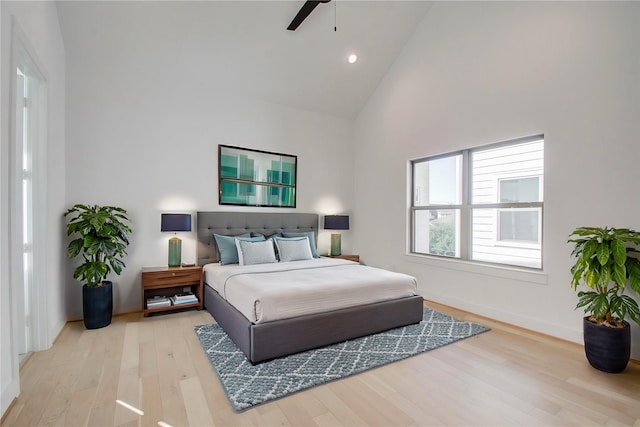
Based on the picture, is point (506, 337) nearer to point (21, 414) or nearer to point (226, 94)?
point (21, 414)

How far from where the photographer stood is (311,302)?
2729 millimetres

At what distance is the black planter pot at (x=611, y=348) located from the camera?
2.33 m

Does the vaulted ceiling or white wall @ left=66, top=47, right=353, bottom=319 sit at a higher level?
the vaulted ceiling

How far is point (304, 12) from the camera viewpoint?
333 centimetres

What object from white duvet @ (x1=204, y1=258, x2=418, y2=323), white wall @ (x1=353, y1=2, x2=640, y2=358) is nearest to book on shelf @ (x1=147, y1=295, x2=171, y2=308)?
white duvet @ (x1=204, y1=258, x2=418, y2=323)

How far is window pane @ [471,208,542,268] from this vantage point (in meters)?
3.33

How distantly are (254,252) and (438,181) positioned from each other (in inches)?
108

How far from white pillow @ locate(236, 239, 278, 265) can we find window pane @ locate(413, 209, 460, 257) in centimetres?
220

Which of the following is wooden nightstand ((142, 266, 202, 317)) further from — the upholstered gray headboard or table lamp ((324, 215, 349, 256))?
table lamp ((324, 215, 349, 256))

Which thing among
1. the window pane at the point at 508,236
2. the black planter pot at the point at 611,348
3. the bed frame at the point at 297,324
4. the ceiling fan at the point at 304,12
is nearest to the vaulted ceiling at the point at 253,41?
the ceiling fan at the point at 304,12

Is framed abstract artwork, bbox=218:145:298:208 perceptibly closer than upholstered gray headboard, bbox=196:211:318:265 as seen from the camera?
No

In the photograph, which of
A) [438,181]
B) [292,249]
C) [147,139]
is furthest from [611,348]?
[147,139]

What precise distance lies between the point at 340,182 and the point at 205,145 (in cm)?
239

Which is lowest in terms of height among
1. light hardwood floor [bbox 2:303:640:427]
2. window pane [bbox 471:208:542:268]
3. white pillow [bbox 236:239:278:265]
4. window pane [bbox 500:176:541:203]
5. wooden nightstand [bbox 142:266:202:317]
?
light hardwood floor [bbox 2:303:640:427]
